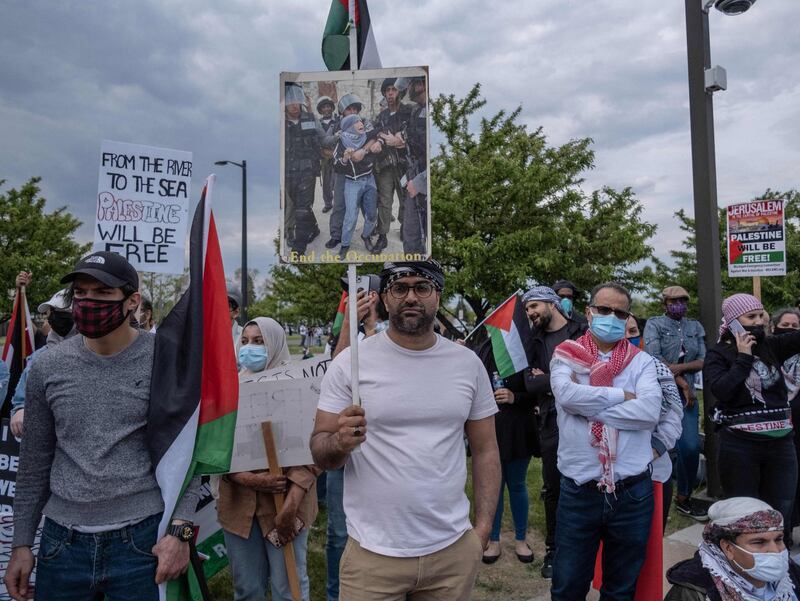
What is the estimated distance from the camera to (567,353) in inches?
129

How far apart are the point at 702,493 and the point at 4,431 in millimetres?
5849

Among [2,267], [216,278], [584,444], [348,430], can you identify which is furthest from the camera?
[2,267]

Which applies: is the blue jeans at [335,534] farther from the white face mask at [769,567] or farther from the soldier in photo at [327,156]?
the white face mask at [769,567]

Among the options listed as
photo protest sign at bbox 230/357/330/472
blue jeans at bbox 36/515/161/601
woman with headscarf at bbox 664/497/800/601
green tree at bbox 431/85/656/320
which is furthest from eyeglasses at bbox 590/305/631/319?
green tree at bbox 431/85/656/320

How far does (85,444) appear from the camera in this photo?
218 cm

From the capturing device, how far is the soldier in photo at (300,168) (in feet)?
7.60

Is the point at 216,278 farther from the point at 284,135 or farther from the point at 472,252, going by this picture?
the point at 472,252

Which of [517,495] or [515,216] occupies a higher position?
[515,216]

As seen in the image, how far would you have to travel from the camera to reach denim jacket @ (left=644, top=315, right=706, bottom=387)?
5676 mm

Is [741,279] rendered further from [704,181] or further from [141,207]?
[141,207]

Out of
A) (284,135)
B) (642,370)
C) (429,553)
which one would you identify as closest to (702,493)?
(642,370)

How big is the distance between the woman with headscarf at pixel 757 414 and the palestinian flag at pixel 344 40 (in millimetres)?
3098

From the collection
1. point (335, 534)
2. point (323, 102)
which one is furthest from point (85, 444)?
point (335, 534)

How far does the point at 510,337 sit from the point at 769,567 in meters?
2.31
